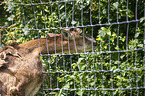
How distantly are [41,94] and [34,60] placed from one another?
3.68ft

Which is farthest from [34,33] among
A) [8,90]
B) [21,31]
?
[8,90]

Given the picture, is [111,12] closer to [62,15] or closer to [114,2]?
[114,2]

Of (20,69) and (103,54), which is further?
(103,54)

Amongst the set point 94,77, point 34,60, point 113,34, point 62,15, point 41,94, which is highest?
point 62,15

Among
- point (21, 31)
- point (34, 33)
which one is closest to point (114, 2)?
point (34, 33)

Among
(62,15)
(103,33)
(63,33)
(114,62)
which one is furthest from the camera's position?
(62,15)

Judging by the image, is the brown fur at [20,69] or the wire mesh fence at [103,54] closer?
the brown fur at [20,69]

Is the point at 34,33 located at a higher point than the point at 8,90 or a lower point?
higher

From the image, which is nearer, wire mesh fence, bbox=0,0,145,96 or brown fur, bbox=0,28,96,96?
brown fur, bbox=0,28,96,96

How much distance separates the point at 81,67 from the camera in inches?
122

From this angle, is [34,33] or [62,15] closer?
[62,15]

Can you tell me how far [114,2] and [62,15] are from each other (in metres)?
0.93

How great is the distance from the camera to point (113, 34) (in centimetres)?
296

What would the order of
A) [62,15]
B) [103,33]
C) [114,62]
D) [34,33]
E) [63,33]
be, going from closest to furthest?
1. [63,33]
2. [103,33]
3. [114,62]
4. [62,15]
5. [34,33]
